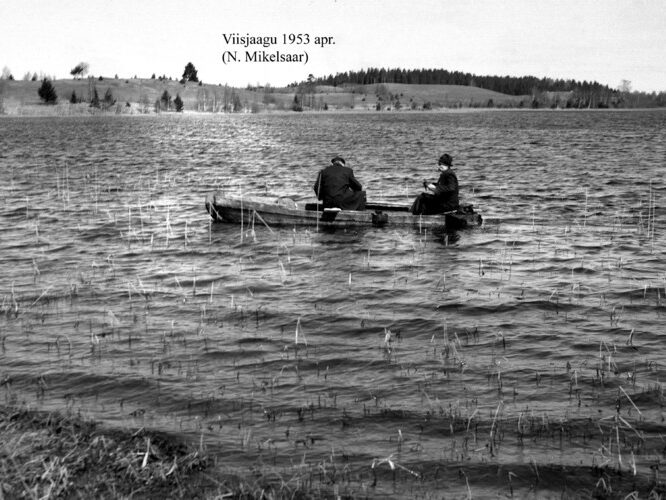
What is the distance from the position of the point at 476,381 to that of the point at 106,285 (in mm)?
7128

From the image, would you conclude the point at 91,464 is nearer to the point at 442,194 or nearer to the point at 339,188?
the point at 339,188

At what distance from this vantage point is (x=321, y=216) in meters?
19.5

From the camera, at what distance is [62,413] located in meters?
7.97

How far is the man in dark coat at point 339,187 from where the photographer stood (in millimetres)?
19422

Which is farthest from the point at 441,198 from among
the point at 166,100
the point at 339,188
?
the point at 166,100

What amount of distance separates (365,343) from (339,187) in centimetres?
928

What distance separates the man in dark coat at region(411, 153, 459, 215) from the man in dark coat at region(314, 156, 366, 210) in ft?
4.73

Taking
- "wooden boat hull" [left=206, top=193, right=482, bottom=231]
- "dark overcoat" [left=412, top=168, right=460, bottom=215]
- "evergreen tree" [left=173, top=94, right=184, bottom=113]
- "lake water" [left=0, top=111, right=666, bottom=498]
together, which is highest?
"evergreen tree" [left=173, top=94, right=184, bottom=113]

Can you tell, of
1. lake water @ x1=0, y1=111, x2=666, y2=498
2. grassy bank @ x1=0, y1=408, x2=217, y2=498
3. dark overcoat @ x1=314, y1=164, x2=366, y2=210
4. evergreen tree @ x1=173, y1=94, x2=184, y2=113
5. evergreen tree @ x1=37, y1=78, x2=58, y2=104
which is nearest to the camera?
grassy bank @ x1=0, y1=408, x2=217, y2=498

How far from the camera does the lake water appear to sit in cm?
726

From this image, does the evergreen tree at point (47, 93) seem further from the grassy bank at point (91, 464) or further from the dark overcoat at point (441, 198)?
the grassy bank at point (91, 464)

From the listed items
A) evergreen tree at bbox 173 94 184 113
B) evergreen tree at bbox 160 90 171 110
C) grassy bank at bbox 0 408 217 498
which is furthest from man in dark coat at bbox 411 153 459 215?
evergreen tree at bbox 173 94 184 113

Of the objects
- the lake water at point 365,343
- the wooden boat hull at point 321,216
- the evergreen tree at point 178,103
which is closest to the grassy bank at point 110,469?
the lake water at point 365,343

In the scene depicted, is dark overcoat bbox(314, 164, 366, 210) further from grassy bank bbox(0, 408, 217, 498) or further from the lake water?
grassy bank bbox(0, 408, 217, 498)
